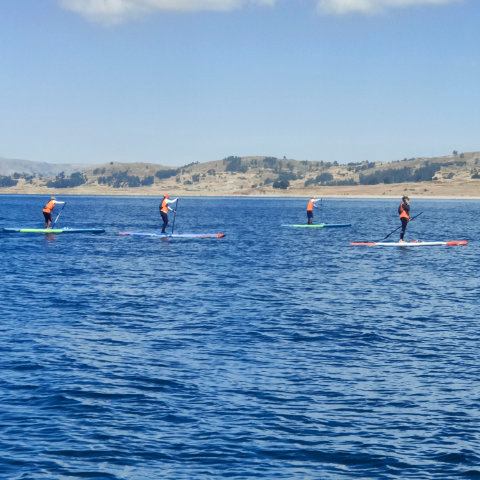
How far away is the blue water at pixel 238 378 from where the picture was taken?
597 inches

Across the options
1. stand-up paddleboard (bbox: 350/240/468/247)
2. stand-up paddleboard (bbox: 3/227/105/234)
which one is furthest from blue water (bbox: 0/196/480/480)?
stand-up paddleboard (bbox: 3/227/105/234)

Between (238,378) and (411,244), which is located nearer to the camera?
(238,378)

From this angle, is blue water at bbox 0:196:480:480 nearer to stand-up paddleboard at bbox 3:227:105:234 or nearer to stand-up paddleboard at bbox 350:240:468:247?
stand-up paddleboard at bbox 350:240:468:247

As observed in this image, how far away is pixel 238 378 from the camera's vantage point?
20.2 m

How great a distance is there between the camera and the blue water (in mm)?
15172

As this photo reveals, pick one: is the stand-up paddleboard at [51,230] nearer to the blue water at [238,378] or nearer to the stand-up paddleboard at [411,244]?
the stand-up paddleboard at [411,244]

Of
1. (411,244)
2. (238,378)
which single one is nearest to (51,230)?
(411,244)

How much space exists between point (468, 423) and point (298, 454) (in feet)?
Result: 11.9

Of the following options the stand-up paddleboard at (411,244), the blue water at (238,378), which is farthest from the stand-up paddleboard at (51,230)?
the blue water at (238,378)

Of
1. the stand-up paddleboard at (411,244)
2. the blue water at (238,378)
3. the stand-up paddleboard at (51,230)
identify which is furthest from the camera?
the stand-up paddleboard at (51,230)

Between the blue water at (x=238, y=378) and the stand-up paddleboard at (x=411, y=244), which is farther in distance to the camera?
the stand-up paddleboard at (x=411, y=244)

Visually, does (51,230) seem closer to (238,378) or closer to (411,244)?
(411,244)

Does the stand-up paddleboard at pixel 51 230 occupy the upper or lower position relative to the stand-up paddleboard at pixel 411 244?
upper

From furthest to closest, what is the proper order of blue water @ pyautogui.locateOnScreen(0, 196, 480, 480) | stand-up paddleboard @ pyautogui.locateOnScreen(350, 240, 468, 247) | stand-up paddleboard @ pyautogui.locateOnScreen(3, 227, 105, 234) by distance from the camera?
stand-up paddleboard @ pyautogui.locateOnScreen(3, 227, 105, 234), stand-up paddleboard @ pyautogui.locateOnScreen(350, 240, 468, 247), blue water @ pyautogui.locateOnScreen(0, 196, 480, 480)
